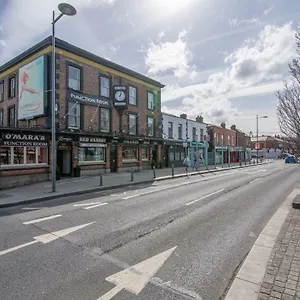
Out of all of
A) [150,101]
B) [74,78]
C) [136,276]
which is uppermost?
[74,78]

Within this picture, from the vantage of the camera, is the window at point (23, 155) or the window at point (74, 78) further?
the window at point (74, 78)

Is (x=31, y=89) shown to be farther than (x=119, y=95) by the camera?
No

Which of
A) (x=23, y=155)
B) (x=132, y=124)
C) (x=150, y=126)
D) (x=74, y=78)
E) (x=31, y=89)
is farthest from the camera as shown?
(x=150, y=126)

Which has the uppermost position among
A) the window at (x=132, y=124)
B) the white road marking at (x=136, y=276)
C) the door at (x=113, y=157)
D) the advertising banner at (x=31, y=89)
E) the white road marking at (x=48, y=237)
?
the advertising banner at (x=31, y=89)

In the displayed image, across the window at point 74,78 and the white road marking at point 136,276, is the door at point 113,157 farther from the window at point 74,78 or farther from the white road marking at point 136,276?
the white road marking at point 136,276

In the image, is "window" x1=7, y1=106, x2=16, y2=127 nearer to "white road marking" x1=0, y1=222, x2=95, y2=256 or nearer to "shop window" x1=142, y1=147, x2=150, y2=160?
"shop window" x1=142, y1=147, x2=150, y2=160

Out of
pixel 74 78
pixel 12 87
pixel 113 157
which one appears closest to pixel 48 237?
pixel 74 78

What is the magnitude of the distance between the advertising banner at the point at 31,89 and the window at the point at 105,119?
5.10 m

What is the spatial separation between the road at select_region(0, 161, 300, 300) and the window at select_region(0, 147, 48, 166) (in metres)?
6.74

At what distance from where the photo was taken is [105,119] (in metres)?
21.3

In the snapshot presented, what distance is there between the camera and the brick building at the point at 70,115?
15.3 metres

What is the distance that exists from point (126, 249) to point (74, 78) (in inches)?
669

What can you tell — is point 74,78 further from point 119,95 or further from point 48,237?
point 48,237

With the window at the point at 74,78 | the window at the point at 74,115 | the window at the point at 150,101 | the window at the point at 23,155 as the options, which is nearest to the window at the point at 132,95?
the window at the point at 150,101
